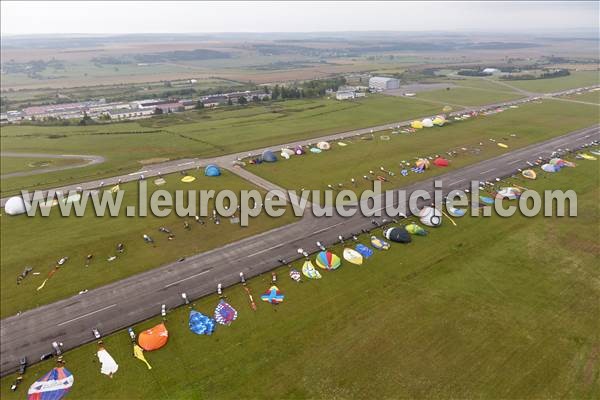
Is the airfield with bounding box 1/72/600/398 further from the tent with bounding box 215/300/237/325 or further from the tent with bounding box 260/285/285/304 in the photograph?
the tent with bounding box 215/300/237/325

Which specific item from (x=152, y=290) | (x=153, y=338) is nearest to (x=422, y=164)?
(x=152, y=290)

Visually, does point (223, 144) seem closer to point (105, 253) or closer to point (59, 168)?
point (59, 168)

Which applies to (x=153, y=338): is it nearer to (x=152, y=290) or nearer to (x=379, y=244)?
(x=152, y=290)

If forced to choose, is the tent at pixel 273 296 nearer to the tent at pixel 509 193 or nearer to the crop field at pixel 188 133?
the tent at pixel 509 193

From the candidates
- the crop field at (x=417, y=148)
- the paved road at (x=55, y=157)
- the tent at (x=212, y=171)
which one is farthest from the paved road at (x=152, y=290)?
the paved road at (x=55, y=157)

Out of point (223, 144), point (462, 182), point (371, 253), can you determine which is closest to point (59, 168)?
point (223, 144)

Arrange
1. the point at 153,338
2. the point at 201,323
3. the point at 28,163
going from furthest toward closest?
1. the point at 28,163
2. the point at 201,323
3. the point at 153,338
